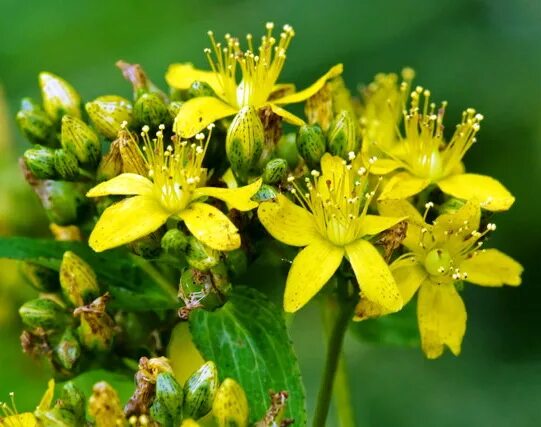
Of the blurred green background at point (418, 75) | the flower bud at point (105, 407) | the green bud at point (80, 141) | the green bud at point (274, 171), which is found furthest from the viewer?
the blurred green background at point (418, 75)

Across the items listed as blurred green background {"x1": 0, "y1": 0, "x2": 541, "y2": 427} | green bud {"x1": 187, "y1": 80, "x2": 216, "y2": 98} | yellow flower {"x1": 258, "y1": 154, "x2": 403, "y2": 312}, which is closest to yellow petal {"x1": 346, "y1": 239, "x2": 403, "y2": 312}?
yellow flower {"x1": 258, "y1": 154, "x2": 403, "y2": 312}

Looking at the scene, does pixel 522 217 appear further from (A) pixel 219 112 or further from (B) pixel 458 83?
(A) pixel 219 112

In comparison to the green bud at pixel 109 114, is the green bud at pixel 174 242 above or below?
below

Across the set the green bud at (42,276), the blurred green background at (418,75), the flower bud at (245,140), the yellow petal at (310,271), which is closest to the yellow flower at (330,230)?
the yellow petal at (310,271)

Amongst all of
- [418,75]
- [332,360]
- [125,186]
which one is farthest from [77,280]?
[418,75]

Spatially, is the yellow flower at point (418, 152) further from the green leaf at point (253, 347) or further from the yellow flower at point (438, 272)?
the green leaf at point (253, 347)

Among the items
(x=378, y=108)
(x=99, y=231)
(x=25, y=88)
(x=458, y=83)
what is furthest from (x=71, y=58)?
(x=99, y=231)

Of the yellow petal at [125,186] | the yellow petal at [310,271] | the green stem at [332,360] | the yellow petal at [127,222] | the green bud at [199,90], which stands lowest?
the green stem at [332,360]
